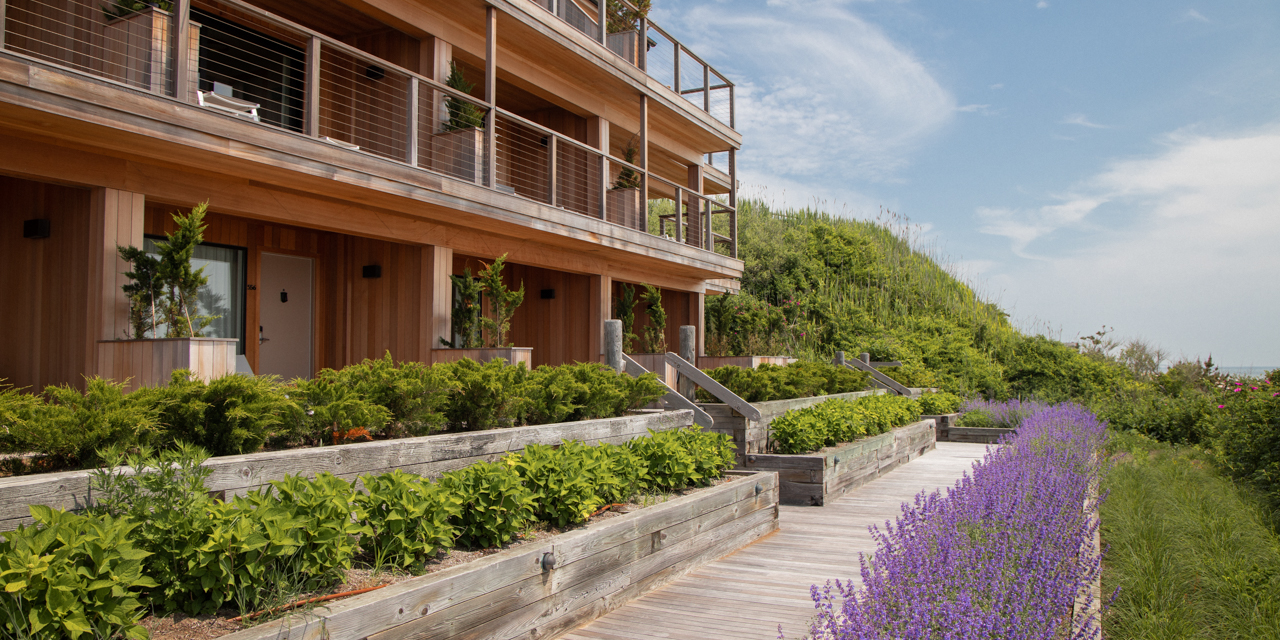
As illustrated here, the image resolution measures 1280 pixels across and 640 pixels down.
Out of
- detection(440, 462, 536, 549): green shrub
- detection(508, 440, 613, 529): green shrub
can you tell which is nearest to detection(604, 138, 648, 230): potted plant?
detection(508, 440, 613, 529): green shrub

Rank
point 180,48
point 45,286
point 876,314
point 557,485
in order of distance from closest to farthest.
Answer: point 557,485, point 180,48, point 45,286, point 876,314

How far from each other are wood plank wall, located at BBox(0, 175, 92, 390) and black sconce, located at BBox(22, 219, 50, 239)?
5 cm

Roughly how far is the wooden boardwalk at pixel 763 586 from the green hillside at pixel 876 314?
975 centimetres

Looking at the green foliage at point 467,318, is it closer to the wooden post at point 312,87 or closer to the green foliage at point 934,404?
the wooden post at point 312,87

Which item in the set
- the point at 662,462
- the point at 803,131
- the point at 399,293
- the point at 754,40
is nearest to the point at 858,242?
the point at 803,131

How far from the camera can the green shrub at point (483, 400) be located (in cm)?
594

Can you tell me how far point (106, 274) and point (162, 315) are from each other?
0.56 metres

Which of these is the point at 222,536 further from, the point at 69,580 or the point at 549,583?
the point at 549,583

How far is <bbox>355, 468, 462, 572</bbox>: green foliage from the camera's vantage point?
361 centimetres

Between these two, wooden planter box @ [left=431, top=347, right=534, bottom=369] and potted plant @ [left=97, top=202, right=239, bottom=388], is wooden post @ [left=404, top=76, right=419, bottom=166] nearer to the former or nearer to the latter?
wooden planter box @ [left=431, top=347, right=534, bottom=369]

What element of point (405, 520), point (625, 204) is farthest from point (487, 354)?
point (405, 520)

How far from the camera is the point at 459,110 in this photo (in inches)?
390

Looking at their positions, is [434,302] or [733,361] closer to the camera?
[434,302]

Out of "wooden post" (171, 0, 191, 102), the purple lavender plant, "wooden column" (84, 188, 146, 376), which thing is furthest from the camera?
"wooden column" (84, 188, 146, 376)
